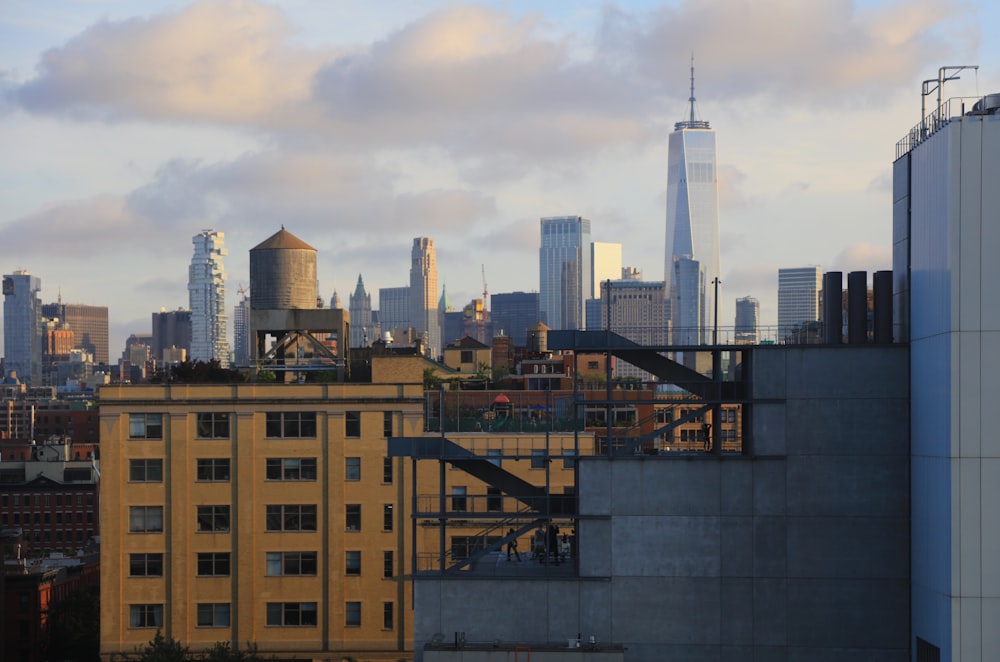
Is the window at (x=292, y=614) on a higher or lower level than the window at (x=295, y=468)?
lower

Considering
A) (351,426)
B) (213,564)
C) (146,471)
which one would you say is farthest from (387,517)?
(146,471)

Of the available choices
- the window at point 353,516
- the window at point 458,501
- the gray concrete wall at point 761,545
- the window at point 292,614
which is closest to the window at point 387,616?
the window at point 292,614

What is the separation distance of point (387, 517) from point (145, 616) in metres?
13.3

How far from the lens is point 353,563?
2938 inches

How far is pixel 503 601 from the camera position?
4422 centimetres

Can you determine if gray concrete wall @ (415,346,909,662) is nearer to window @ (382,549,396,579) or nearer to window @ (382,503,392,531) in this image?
window @ (382,503,392,531)

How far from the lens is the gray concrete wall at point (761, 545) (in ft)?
143

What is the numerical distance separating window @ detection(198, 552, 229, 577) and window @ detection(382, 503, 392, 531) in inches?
323

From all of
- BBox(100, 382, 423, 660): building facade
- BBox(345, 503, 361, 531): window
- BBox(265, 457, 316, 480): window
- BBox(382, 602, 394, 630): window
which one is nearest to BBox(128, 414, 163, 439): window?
BBox(100, 382, 423, 660): building facade

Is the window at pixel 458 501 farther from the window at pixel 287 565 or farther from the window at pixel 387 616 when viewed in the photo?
the window at pixel 287 565

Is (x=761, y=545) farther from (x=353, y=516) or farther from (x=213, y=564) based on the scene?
(x=213, y=564)

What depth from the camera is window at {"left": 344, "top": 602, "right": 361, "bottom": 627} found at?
7456cm

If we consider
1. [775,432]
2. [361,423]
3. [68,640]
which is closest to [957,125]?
[775,432]

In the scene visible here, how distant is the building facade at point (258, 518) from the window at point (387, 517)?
5 cm
